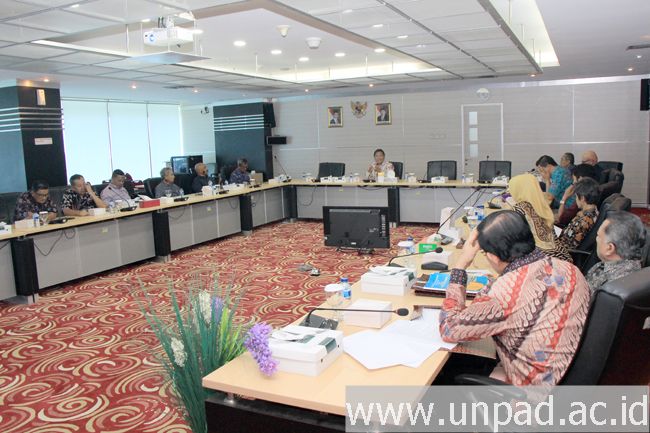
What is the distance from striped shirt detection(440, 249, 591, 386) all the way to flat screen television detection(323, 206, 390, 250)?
15.7ft

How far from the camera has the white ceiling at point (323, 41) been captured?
4.77 metres

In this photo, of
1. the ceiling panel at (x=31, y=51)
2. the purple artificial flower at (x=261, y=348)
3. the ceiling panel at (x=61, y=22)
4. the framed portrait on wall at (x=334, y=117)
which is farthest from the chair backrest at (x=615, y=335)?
the framed portrait on wall at (x=334, y=117)

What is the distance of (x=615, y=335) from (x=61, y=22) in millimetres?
5145

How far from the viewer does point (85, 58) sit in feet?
22.3

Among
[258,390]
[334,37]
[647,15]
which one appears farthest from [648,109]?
[258,390]

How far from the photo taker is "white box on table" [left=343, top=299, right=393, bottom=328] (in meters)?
2.53

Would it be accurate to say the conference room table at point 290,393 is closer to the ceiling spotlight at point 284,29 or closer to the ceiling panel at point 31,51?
the ceiling spotlight at point 284,29

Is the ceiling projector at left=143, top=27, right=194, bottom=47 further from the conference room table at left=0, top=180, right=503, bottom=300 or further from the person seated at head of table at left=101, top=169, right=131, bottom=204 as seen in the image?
the person seated at head of table at left=101, top=169, right=131, bottom=204

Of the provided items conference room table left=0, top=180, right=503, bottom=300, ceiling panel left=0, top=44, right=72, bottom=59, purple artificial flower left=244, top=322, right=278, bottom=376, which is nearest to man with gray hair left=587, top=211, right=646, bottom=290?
purple artificial flower left=244, top=322, right=278, bottom=376

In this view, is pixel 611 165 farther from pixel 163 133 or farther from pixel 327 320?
pixel 163 133

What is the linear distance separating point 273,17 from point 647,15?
3.80 meters

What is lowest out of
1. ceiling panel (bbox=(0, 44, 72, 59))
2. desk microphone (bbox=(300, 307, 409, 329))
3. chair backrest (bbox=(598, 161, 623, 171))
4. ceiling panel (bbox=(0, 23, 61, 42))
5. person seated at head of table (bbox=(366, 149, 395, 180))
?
desk microphone (bbox=(300, 307, 409, 329))

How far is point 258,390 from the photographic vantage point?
1.92 metres

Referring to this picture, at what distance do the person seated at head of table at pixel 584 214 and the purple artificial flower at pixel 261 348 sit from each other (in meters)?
3.31
